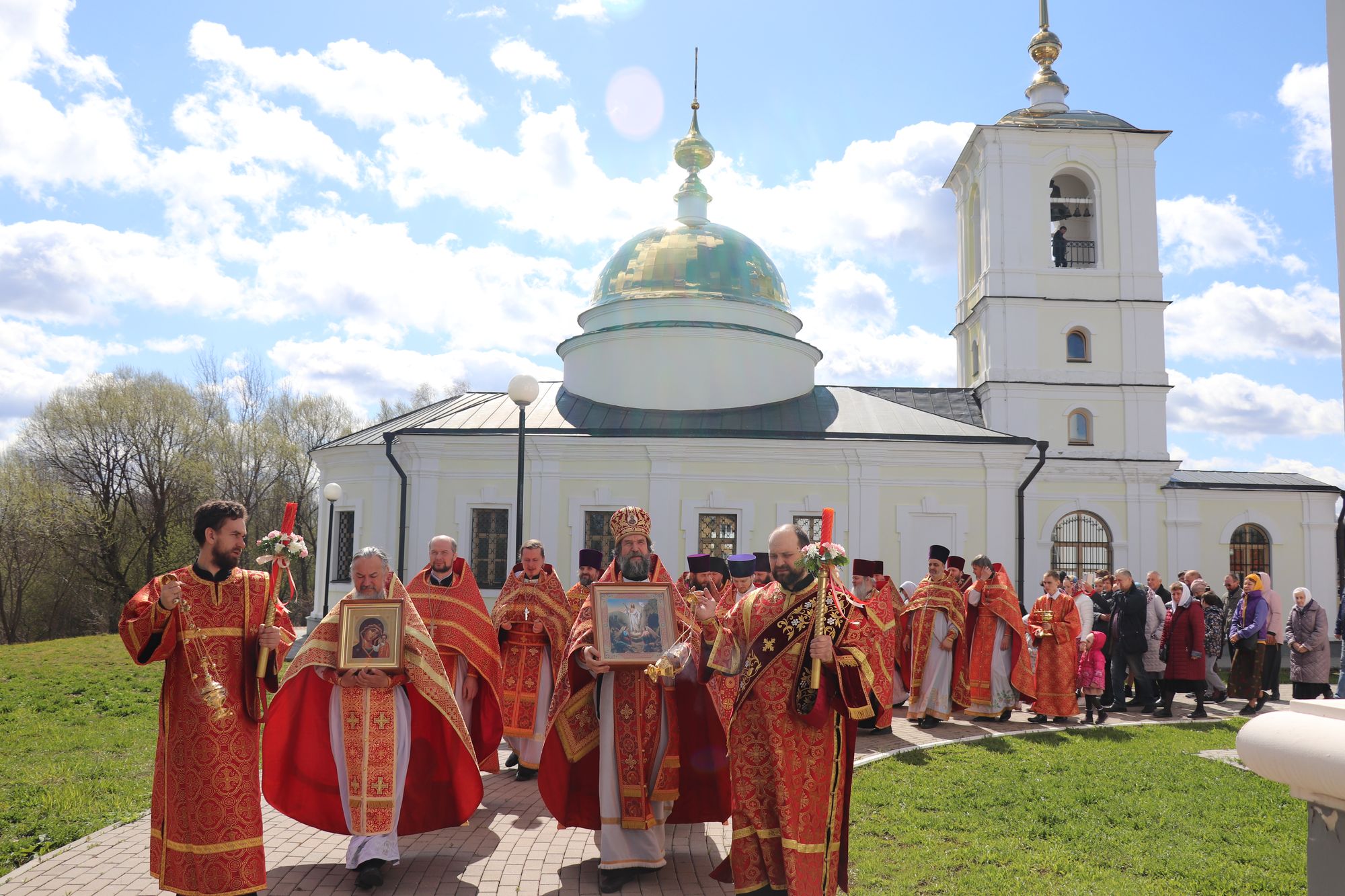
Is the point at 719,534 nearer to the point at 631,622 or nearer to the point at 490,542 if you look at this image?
the point at 490,542

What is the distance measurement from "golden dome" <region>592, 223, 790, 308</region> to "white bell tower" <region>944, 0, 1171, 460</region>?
225 inches

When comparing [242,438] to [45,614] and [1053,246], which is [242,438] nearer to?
[45,614]

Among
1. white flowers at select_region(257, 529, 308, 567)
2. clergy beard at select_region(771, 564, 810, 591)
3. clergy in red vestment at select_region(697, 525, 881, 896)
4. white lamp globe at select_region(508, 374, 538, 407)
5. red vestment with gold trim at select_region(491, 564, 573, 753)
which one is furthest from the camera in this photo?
white lamp globe at select_region(508, 374, 538, 407)

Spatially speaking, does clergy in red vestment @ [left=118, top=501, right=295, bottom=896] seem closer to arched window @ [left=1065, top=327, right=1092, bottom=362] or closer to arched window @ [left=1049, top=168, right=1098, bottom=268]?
arched window @ [left=1065, top=327, right=1092, bottom=362]

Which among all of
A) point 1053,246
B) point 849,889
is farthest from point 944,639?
point 1053,246

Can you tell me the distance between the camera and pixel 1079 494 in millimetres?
22750

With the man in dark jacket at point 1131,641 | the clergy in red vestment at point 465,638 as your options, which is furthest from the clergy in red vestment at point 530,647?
the man in dark jacket at point 1131,641

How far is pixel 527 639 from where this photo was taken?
8305 millimetres

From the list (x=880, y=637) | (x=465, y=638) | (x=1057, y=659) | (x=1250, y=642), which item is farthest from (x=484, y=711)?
(x=1250, y=642)

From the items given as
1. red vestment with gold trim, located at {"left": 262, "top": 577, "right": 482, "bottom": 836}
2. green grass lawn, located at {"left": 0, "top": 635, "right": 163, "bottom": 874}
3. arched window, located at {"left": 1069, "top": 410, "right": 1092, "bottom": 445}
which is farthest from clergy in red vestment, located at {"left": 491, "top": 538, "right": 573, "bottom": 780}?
arched window, located at {"left": 1069, "top": 410, "right": 1092, "bottom": 445}

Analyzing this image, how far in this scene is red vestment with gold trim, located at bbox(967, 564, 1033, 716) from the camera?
1132 centimetres

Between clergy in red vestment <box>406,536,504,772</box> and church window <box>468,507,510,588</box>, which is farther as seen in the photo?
church window <box>468,507,510,588</box>

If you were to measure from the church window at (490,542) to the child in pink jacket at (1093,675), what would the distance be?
39.2ft

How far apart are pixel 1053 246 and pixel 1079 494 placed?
6927 mm
